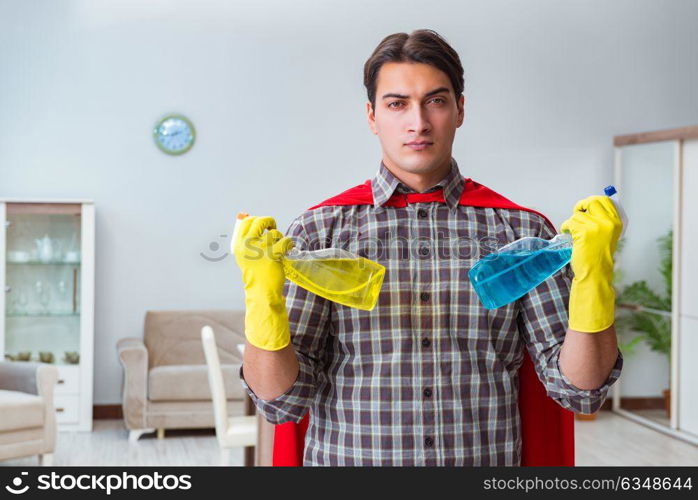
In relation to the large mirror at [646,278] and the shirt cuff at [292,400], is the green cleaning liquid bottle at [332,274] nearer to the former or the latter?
the shirt cuff at [292,400]

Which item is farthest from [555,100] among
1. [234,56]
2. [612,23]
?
[234,56]

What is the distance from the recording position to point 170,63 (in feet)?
20.5

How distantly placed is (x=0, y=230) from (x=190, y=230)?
1.23m

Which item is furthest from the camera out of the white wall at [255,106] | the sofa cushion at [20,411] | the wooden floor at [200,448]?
the white wall at [255,106]

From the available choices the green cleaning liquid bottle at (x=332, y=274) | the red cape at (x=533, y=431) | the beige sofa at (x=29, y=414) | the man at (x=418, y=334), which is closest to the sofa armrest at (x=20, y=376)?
the beige sofa at (x=29, y=414)

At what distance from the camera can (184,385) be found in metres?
5.70

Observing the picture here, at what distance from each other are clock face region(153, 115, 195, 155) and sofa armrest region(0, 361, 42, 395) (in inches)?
75.2

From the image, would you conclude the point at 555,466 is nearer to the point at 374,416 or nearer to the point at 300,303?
the point at 374,416

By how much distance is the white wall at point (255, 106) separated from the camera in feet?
20.3

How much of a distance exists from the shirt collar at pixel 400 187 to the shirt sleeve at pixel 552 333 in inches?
8.5

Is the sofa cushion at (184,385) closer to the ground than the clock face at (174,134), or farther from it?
closer to the ground

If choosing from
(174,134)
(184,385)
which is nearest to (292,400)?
(184,385)

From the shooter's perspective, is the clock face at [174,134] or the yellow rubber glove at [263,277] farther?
the clock face at [174,134]

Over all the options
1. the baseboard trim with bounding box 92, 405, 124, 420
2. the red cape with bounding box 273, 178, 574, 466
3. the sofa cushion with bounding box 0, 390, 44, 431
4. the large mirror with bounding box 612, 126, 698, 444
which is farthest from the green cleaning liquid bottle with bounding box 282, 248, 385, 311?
the baseboard trim with bounding box 92, 405, 124, 420
